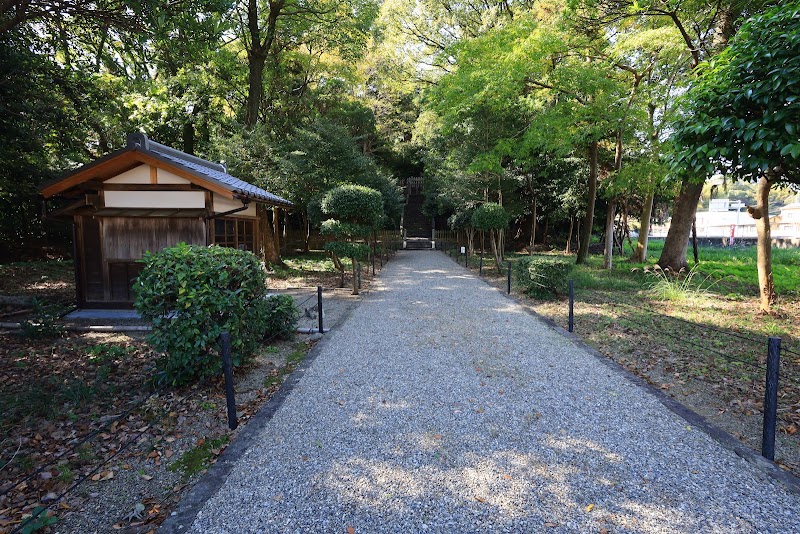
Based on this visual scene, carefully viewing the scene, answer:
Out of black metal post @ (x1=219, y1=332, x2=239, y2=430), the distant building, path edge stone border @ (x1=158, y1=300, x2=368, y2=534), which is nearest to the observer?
path edge stone border @ (x1=158, y1=300, x2=368, y2=534)

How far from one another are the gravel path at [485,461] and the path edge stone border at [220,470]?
0.23 feet

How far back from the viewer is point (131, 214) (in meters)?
7.54

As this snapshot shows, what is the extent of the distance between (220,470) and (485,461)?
6.28ft

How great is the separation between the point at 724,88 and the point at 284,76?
57.8 feet

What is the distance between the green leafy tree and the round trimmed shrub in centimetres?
495

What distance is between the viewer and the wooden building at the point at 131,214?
734 centimetres

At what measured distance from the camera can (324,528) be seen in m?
2.25

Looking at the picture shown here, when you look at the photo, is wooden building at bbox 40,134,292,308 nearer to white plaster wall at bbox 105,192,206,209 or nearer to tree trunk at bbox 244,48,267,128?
white plaster wall at bbox 105,192,206,209

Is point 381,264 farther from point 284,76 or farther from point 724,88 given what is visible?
point 724,88

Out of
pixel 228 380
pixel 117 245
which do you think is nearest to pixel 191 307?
pixel 228 380

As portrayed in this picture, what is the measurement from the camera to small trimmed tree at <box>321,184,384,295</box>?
10.7m

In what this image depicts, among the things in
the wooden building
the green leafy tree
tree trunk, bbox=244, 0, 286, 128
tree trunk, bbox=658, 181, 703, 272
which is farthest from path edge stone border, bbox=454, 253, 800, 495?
tree trunk, bbox=244, 0, 286, 128

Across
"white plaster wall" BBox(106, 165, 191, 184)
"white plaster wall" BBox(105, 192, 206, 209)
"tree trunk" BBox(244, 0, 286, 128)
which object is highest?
"tree trunk" BBox(244, 0, 286, 128)

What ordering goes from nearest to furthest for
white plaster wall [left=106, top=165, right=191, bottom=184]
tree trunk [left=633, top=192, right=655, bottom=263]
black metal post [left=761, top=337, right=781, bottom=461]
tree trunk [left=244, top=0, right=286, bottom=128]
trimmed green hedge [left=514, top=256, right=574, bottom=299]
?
1. black metal post [left=761, top=337, right=781, bottom=461]
2. white plaster wall [left=106, top=165, right=191, bottom=184]
3. trimmed green hedge [left=514, top=256, right=574, bottom=299]
4. tree trunk [left=244, top=0, right=286, bottom=128]
5. tree trunk [left=633, top=192, right=655, bottom=263]
